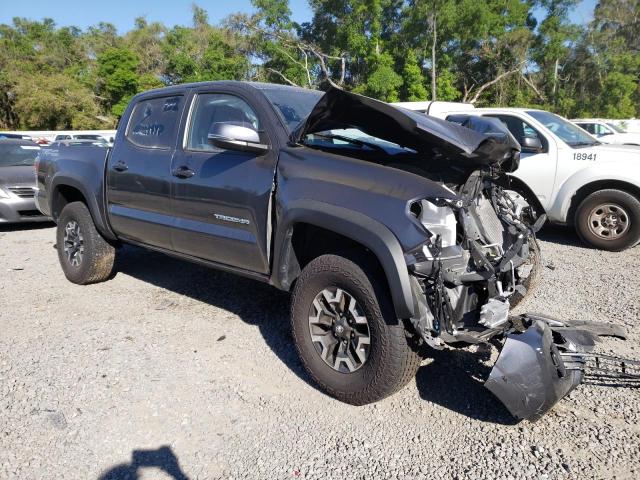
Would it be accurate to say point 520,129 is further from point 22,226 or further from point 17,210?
point 22,226

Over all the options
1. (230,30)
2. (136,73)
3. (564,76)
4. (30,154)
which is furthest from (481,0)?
(30,154)

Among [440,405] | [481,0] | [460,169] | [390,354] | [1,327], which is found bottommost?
[1,327]

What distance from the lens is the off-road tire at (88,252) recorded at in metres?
5.16

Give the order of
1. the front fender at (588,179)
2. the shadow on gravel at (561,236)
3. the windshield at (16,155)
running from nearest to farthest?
the front fender at (588,179) < the shadow on gravel at (561,236) < the windshield at (16,155)

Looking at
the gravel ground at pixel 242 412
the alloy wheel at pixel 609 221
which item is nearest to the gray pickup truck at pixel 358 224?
the gravel ground at pixel 242 412

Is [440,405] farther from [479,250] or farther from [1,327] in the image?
[1,327]

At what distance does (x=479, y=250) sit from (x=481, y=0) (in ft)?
121

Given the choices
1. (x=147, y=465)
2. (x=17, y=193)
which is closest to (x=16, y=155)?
(x=17, y=193)

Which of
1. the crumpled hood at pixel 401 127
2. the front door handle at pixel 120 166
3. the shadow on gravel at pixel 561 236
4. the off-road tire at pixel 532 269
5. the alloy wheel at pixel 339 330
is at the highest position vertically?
the crumpled hood at pixel 401 127

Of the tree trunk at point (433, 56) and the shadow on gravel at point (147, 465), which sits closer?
the shadow on gravel at point (147, 465)

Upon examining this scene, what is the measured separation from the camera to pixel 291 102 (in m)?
3.87

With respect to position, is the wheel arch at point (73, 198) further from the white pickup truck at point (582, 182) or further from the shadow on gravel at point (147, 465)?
the white pickup truck at point (582, 182)

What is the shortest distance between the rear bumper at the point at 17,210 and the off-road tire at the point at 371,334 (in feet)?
24.4

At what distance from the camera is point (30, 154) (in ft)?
32.4
